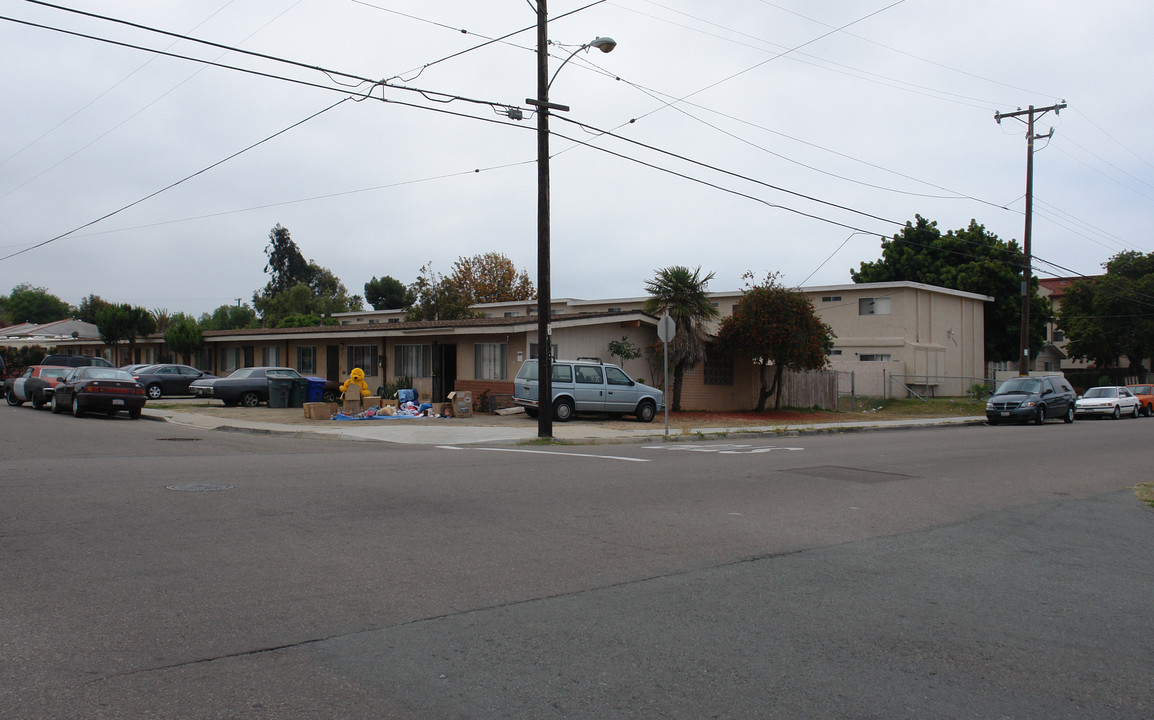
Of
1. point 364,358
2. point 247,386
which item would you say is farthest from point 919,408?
point 247,386

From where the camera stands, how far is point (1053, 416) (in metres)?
29.8

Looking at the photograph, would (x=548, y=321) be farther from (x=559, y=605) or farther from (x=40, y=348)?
(x=40, y=348)

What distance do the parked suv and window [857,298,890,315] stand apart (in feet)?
70.3

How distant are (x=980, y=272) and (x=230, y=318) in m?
75.1

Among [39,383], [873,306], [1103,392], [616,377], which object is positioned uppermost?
[873,306]

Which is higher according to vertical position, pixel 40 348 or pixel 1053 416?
pixel 40 348

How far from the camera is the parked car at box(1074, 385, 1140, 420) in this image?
3391cm

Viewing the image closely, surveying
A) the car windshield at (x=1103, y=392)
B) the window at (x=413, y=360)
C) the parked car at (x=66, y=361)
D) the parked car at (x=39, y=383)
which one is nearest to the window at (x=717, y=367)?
the window at (x=413, y=360)

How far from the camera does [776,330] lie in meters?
29.1

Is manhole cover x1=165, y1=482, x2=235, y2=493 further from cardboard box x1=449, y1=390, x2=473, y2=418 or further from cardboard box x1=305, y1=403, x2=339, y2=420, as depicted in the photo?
cardboard box x1=449, y1=390, x2=473, y2=418

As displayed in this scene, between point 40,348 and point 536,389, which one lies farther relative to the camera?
point 40,348

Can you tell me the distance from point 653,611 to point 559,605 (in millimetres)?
646

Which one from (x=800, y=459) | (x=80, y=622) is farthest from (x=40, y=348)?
(x=80, y=622)

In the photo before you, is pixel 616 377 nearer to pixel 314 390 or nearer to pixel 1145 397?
pixel 314 390
